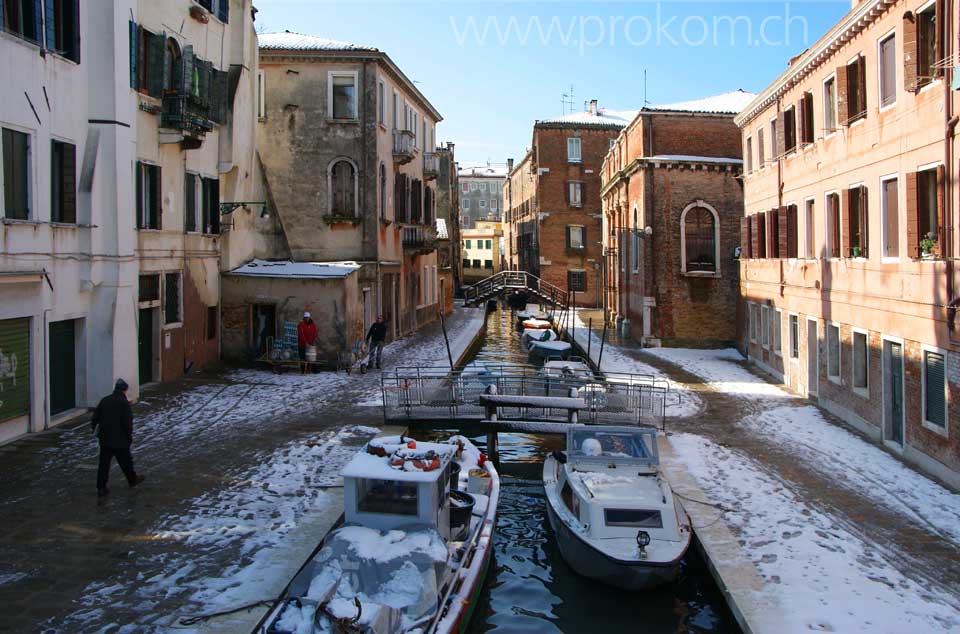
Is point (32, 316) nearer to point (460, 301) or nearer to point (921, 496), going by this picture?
point (921, 496)

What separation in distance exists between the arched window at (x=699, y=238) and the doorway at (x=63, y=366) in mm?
22230

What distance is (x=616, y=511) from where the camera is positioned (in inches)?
440

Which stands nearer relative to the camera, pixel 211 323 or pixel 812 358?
pixel 812 358

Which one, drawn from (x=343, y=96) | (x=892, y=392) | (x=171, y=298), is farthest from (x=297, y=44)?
(x=892, y=392)

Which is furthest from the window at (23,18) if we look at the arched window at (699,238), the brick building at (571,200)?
the brick building at (571,200)

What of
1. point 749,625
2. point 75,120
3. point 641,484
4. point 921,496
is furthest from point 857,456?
point 75,120

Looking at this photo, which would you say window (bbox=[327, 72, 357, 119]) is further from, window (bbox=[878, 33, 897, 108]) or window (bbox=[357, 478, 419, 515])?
window (bbox=[357, 478, 419, 515])

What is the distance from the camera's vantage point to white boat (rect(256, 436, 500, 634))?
7656mm

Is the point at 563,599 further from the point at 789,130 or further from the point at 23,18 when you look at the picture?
the point at 789,130

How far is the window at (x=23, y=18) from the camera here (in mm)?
14062

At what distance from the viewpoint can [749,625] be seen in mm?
8328

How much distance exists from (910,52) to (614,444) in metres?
8.79

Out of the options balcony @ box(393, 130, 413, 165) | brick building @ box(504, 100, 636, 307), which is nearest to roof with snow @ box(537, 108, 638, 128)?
brick building @ box(504, 100, 636, 307)

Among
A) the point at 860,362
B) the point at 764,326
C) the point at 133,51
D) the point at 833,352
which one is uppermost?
the point at 133,51
